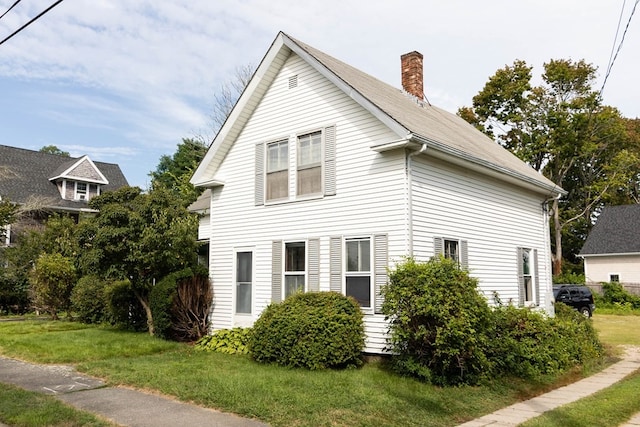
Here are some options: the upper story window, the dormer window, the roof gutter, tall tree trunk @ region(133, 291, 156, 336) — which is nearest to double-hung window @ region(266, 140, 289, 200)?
the upper story window

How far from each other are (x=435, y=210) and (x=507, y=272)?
12.6 ft

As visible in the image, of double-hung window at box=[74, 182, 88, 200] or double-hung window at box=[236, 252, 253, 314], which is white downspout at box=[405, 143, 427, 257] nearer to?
double-hung window at box=[236, 252, 253, 314]

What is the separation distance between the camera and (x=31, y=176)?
33.6 meters

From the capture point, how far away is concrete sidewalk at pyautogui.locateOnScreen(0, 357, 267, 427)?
662 centimetres

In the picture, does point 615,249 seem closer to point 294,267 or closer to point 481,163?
point 481,163

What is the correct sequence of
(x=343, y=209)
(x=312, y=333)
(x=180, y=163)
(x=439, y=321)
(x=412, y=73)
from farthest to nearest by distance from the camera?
(x=180, y=163) < (x=412, y=73) < (x=343, y=209) < (x=312, y=333) < (x=439, y=321)

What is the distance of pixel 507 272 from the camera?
A: 44.8 feet

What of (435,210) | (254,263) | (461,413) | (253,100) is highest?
(253,100)

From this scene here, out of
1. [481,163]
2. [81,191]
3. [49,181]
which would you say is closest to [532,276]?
[481,163]

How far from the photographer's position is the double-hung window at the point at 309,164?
12141 mm

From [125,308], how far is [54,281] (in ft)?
17.1

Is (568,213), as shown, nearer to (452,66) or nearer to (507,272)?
(452,66)

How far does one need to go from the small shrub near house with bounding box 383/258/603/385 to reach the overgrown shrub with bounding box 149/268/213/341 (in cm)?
606

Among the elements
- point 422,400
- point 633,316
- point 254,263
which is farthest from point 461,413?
point 633,316
